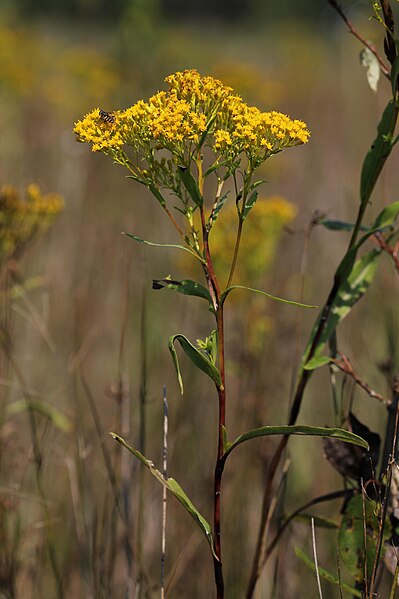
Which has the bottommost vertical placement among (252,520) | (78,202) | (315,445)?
(252,520)

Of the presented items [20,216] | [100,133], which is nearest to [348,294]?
[100,133]

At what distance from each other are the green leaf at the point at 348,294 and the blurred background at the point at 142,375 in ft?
0.83

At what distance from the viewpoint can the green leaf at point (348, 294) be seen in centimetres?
128

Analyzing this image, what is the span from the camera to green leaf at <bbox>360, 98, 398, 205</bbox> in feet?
3.66

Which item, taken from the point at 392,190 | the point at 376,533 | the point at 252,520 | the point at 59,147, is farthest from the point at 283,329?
the point at 59,147

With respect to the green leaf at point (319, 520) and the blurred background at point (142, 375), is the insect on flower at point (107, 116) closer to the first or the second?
the blurred background at point (142, 375)

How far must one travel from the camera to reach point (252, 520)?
2.25m

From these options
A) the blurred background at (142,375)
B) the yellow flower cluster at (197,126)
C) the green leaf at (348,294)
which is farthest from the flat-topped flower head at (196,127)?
the blurred background at (142,375)

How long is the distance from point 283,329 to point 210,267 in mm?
1757

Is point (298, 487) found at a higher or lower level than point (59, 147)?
lower

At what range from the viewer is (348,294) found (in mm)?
1315

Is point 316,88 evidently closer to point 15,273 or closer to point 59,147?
point 59,147

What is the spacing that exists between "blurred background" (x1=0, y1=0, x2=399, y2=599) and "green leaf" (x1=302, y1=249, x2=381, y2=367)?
25 cm

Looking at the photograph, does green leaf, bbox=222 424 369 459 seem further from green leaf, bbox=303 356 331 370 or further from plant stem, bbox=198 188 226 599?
green leaf, bbox=303 356 331 370
